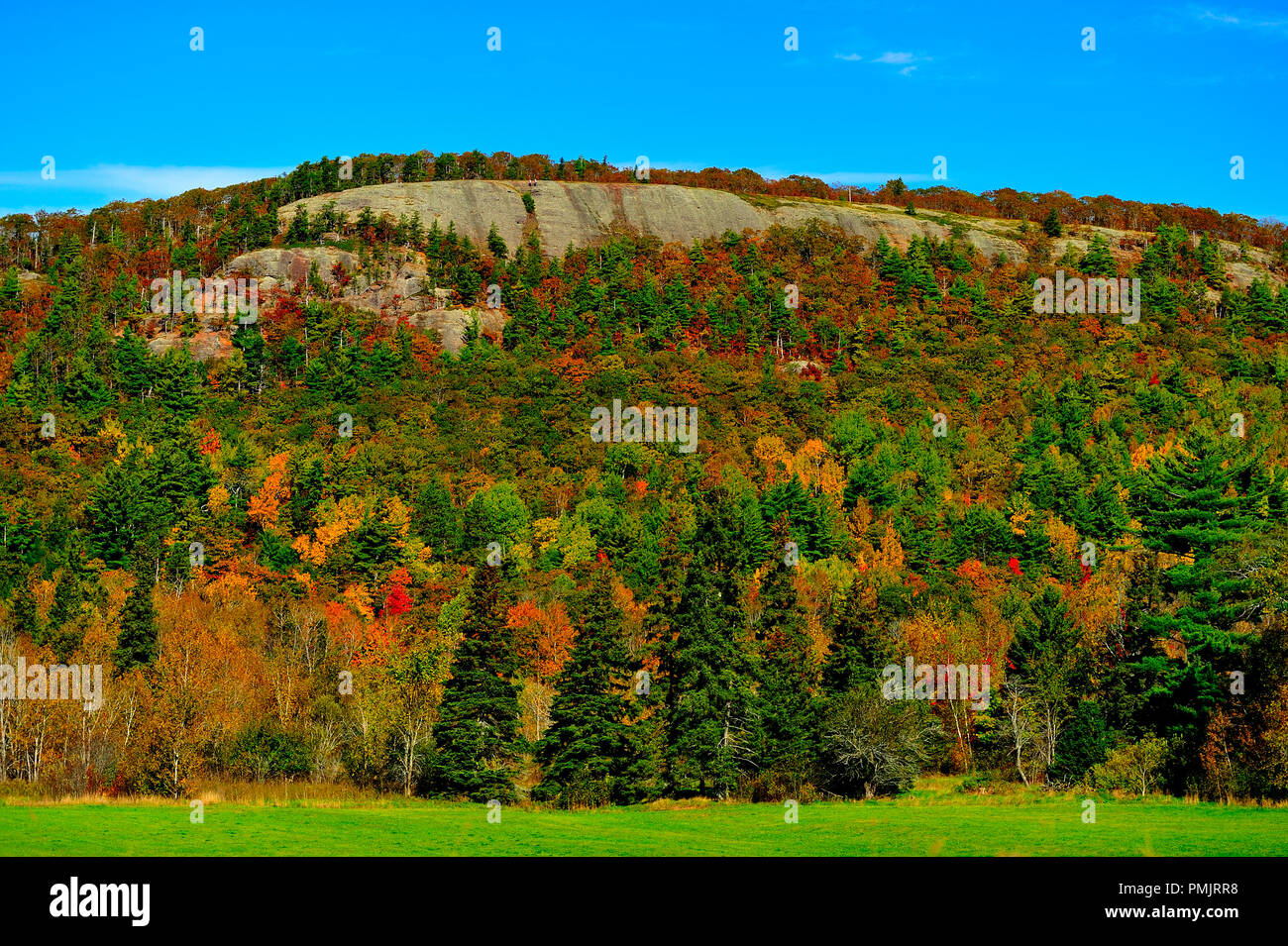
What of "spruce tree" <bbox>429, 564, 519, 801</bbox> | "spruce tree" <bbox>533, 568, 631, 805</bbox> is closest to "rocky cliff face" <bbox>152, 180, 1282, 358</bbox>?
"spruce tree" <bbox>429, 564, 519, 801</bbox>

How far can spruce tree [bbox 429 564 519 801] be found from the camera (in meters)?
45.0

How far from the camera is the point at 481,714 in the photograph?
153ft

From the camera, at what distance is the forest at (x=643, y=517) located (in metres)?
45.4

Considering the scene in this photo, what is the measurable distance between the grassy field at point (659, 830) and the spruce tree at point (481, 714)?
4.82 m

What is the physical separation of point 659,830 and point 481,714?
15.8 meters

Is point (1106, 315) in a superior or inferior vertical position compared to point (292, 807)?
superior

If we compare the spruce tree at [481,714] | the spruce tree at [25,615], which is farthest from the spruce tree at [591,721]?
the spruce tree at [25,615]

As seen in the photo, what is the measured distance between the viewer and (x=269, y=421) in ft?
380

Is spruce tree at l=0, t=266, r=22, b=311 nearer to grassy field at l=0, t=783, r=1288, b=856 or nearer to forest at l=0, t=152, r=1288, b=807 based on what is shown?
forest at l=0, t=152, r=1288, b=807

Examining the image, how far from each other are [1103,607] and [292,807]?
47000 mm

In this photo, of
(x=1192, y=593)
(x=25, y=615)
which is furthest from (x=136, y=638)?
(x=1192, y=593)

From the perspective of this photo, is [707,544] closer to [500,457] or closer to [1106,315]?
[500,457]
